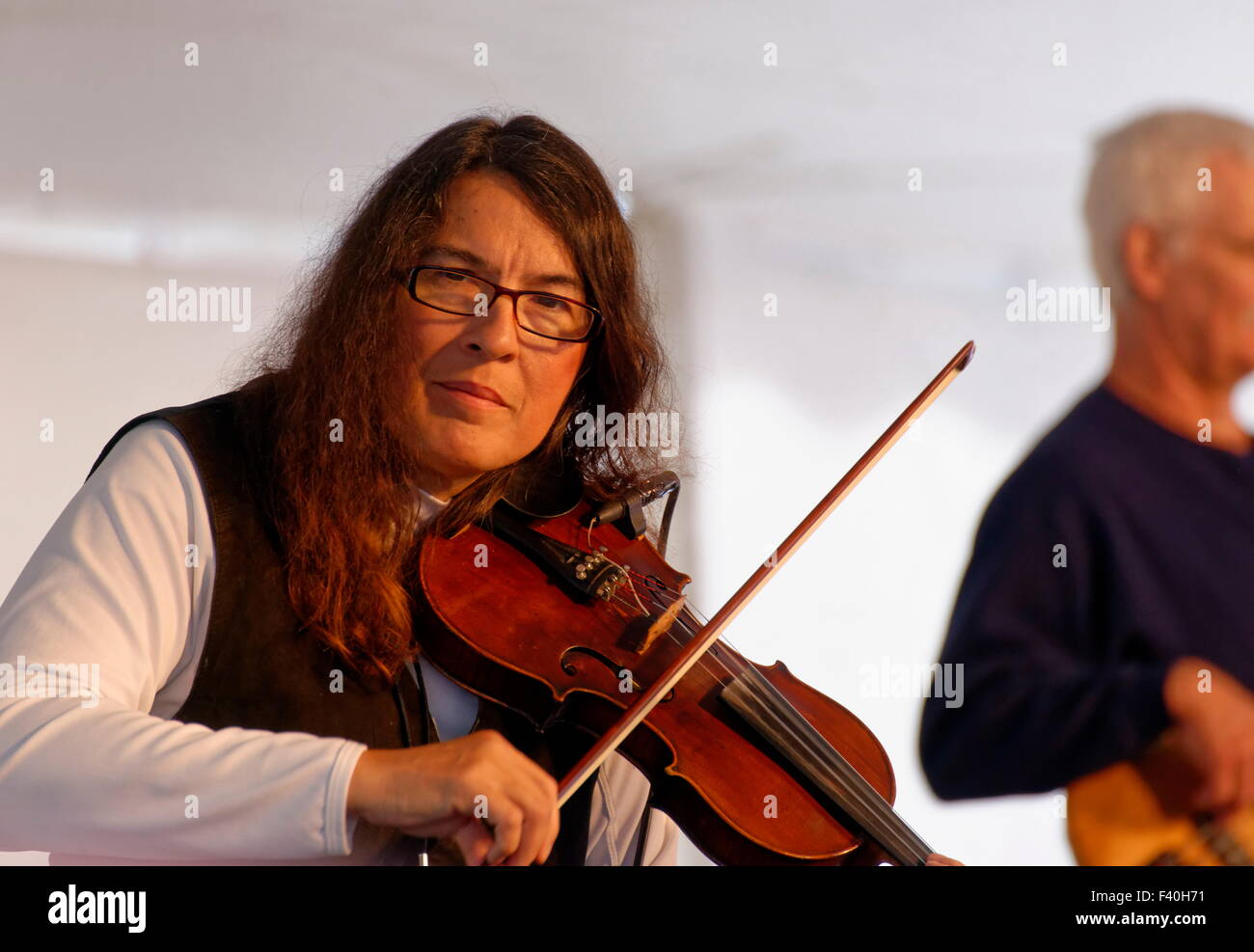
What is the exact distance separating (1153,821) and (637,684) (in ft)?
2.50

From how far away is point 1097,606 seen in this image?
4.89 feet

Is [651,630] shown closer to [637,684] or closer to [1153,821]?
[637,684]

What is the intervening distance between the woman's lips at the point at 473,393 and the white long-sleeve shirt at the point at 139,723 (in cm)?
26

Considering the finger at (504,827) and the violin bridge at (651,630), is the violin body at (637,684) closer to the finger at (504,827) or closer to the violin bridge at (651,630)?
the violin bridge at (651,630)

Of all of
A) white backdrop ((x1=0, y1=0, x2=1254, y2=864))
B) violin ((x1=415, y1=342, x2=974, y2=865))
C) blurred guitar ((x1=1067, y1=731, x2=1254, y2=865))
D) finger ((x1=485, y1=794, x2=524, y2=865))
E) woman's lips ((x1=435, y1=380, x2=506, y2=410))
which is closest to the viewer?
finger ((x1=485, y1=794, x2=524, y2=865))

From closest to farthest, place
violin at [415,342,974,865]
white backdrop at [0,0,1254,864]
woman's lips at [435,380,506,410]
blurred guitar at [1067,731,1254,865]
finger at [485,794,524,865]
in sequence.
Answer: finger at [485,794,524,865]
violin at [415,342,974,865]
woman's lips at [435,380,506,410]
blurred guitar at [1067,731,1254,865]
white backdrop at [0,0,1254,864]

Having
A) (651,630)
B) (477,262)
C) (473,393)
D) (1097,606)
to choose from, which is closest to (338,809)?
(651,630)

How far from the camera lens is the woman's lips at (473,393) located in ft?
3.90

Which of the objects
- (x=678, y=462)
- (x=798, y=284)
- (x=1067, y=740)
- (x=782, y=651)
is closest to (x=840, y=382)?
(x=798, y=284)

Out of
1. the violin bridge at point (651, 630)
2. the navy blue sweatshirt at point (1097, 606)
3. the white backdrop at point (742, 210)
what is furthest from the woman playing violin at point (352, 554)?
the navy blue sweatshirt at point (1097, 606)

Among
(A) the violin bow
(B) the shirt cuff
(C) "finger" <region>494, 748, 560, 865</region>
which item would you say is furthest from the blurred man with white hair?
(B) the shirt cuff

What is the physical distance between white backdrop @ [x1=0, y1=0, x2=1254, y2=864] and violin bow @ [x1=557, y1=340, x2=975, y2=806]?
390 mm

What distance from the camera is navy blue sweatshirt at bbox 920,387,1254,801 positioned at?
1475 millimetres

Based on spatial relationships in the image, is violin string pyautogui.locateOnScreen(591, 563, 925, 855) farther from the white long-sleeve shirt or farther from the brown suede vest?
the white long-sleeve shirt
